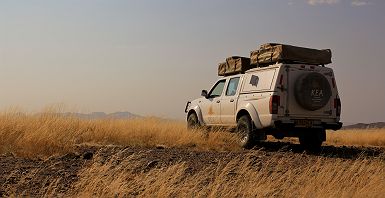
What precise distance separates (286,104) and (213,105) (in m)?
3.03

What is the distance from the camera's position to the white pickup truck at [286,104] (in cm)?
Result: 1106

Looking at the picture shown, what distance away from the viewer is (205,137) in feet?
43.5

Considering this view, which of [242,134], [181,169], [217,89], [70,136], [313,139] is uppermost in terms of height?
[217,89]

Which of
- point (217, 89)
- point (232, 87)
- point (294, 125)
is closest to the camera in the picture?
point (294, 125)

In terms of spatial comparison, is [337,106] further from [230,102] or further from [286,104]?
[230,102]

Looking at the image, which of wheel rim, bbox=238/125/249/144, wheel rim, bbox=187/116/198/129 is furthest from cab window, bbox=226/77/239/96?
wheel rim, bbox=187/116/198/129

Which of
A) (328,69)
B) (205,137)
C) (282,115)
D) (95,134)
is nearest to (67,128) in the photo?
(95,134)

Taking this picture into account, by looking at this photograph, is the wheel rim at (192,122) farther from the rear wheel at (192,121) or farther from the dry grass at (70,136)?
the dry grass at (70,136)

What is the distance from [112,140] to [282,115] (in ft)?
15.2

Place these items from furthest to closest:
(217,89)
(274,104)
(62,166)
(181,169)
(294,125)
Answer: (217,89), (294,125), (274,104), (62,166), (181,169)

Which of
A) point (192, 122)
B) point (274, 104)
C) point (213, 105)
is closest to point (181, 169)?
point (274, 104)

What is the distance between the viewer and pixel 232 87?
13.0 m

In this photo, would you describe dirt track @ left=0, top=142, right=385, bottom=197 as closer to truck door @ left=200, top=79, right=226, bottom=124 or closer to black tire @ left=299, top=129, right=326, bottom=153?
black tire @ left=299, top=129, right=326, bottom=153

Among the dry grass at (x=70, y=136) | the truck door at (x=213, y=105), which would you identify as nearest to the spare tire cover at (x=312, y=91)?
the dry grass at (x=70, y=136)
